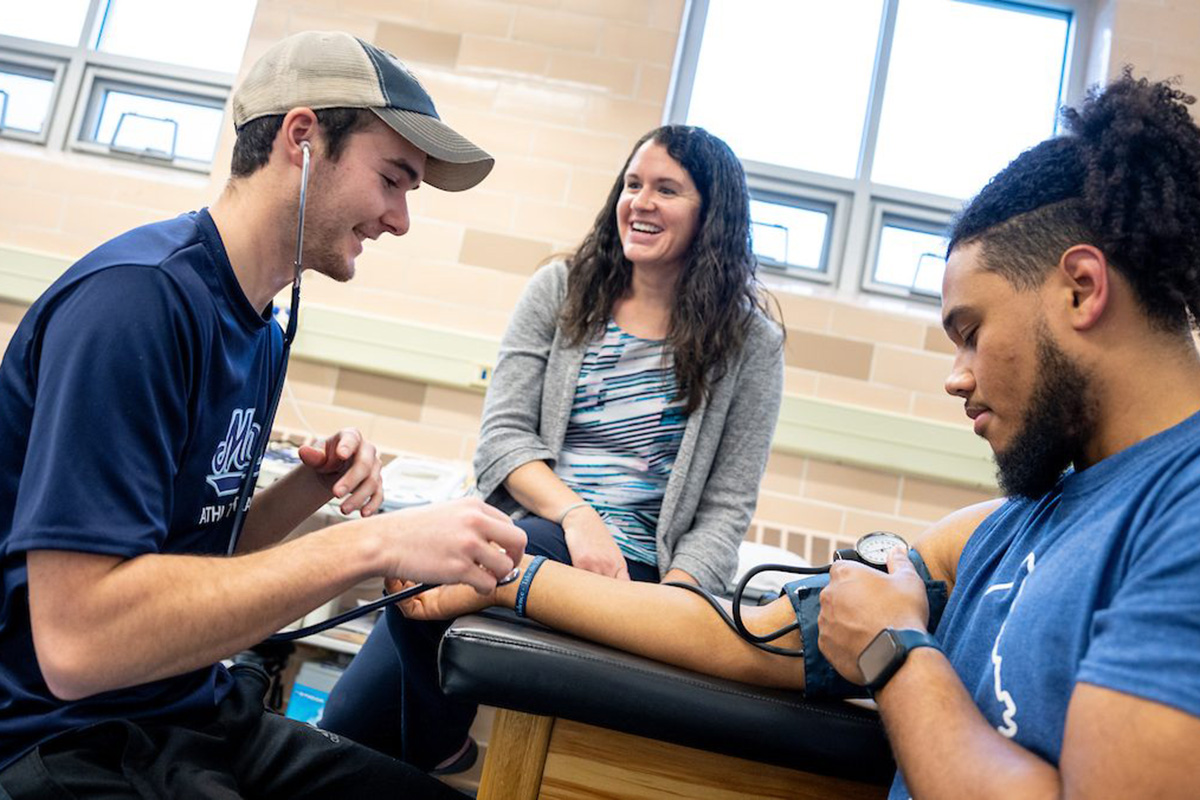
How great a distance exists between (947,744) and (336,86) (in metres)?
0.99

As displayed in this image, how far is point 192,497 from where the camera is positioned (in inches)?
39.2

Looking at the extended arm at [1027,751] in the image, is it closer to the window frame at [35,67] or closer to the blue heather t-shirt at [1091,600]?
the blue heather t-shirt at [1091,600]

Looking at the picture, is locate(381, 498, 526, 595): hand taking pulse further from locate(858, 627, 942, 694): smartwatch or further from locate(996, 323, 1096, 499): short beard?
locate(996, 323, 1096, 499): short beard

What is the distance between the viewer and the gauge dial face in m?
1.07

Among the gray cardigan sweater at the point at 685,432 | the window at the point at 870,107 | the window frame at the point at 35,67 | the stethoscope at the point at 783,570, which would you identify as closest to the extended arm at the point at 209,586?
the stethoscope at the point at 783,570

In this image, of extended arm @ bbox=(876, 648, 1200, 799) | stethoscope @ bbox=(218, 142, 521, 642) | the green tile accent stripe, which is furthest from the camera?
the green tile accent stripe

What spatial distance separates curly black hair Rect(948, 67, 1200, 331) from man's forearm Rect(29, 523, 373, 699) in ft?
2.38

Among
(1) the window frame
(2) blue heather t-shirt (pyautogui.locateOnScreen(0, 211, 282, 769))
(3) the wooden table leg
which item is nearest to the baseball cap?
(2) blue heather t-shirt (pyautogui.locateOnScreen(0, 211, 282, 769))

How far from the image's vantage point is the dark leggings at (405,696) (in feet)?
4.07

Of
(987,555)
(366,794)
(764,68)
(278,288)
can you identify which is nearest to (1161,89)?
(987,555)

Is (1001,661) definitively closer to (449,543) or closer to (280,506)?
(449,543)

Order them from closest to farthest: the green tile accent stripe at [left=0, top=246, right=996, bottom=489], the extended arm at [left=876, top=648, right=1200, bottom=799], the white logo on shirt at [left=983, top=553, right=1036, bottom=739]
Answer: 1. the extended arm at [left=876, top=648, right=1200, bottom=799]
2. the white logo on shirt at [left=983, top=553, right=1036, bottom=739]
3. the green tile accent stripe at [left=0, top=246, right=996, bottom=489]

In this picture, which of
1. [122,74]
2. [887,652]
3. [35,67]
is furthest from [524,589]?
[35,67]

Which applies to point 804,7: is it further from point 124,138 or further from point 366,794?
point 366,794
